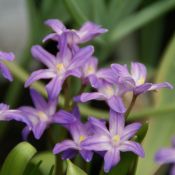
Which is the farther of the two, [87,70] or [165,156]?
[87,70]

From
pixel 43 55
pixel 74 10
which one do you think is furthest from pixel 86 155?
pixel 74 10

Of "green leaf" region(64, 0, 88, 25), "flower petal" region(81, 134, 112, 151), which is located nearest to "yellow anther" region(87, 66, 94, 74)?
"flower petal" region(81, 134, 112, 151)

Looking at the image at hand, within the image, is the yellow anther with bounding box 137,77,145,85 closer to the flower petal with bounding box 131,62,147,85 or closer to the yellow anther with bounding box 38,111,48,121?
the flower petal with bounding box 131,62,147,85

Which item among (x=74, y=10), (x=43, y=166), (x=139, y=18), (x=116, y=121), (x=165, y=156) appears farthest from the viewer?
(x=139, y=18)

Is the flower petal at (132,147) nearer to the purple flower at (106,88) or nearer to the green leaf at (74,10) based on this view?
the purple flower at (106,88)

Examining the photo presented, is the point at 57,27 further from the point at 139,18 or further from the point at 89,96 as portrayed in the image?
the point at 139,18

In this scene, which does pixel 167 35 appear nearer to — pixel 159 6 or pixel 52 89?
pixel 159 6
